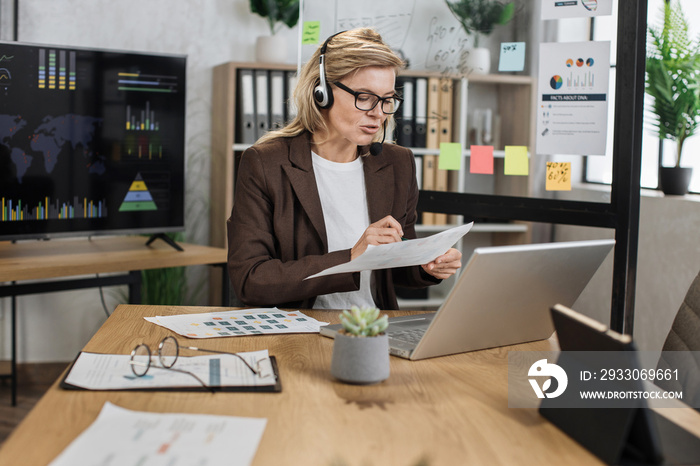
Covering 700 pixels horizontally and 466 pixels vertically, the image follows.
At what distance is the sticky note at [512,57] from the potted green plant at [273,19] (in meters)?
1.37

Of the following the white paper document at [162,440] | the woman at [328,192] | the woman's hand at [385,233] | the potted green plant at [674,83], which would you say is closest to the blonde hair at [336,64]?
the woman at [328,192]

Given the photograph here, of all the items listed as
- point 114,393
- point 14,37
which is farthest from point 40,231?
point 114,393

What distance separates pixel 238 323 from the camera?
139cm

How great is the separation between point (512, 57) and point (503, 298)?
1.40 m

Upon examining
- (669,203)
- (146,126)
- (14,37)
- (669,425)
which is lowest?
(669,425)

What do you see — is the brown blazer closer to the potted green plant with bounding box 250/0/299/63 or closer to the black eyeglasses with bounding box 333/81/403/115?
the black eyeglasses with bounding box 333/81/403/115

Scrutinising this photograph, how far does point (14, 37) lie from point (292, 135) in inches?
76.8

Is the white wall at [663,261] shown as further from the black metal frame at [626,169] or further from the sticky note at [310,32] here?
the sticky note at [310,32]

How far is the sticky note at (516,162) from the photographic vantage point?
7.59 feet

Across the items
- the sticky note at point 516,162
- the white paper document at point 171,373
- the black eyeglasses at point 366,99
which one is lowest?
the white paper document at point 171,373

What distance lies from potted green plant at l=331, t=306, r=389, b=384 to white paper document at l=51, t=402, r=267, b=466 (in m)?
0.18

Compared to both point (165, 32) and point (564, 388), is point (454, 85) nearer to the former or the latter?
point (165, 32)

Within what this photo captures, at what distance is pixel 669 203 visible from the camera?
2.75 m

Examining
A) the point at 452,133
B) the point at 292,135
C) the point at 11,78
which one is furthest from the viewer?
the point at 452,133
